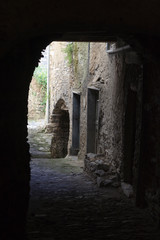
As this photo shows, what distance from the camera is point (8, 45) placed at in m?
2.97

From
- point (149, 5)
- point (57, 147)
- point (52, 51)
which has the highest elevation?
point (52, 51)

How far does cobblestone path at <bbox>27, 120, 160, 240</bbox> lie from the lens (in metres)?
4.27

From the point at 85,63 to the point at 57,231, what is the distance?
6.50m

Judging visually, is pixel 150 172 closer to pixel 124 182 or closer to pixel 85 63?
pixel 124 182

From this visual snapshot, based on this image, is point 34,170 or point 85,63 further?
point 85,63

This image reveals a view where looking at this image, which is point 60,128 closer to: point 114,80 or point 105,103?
point 105,103

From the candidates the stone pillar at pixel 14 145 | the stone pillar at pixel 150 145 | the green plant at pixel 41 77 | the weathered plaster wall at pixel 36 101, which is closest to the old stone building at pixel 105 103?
the stone pillar at pixel 150 145

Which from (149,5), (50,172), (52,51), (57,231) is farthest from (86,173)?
(52,51)

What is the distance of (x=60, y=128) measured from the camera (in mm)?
14734

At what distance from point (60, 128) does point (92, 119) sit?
18.1ft

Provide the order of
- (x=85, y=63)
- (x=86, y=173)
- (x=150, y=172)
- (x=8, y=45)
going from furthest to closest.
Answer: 1. (x=85, y=63)
2. (x=86, y=173)
3. (x=150, y=172)
4. (x=8, y=45)

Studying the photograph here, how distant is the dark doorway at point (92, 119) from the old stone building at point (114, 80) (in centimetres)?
211

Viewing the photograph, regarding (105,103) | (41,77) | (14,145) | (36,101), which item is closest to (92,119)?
(105,103)

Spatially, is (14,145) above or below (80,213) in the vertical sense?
above
